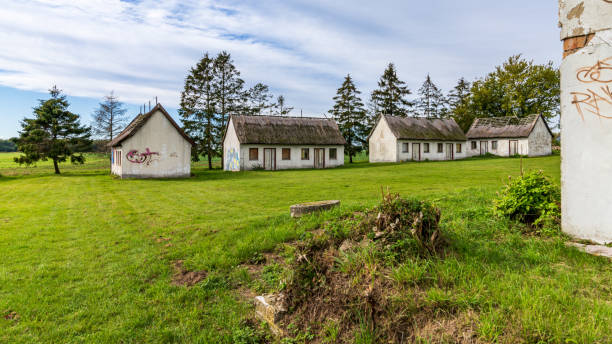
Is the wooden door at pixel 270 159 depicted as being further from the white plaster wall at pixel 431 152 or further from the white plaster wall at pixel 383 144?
the white plaster wall at pixel 431 152

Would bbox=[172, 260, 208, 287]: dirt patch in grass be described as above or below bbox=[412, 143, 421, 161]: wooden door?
below

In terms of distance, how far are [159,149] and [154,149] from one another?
1.16ft

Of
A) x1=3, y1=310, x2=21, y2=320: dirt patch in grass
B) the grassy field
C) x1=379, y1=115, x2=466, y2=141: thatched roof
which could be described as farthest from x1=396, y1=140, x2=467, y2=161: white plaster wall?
x1=3, y1=310, x2=21, y2=320: dirt patch in grass

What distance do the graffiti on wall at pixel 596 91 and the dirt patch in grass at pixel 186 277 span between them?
247 inches

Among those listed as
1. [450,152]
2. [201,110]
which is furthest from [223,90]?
[450,152]

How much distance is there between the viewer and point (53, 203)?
13641 millimetres

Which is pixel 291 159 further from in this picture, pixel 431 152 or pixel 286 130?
pixel 431 152

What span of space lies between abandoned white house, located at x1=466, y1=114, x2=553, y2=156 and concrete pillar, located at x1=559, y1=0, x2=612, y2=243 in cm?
4238

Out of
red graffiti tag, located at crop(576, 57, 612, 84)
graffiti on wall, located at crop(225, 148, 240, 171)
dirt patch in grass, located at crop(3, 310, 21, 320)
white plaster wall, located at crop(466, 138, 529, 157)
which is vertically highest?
white plaster wall, located at crop(466, 138, 529, 157)

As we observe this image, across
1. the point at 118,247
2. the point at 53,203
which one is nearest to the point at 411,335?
the point at 118,247

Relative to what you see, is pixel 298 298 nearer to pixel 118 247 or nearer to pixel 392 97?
pixel 118 247

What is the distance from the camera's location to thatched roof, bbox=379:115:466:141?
41062 mm

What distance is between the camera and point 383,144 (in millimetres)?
42344

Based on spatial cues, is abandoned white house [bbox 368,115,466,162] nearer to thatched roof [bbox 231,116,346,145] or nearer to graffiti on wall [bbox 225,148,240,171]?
thatched roof [bbox 231,116,346,145]
